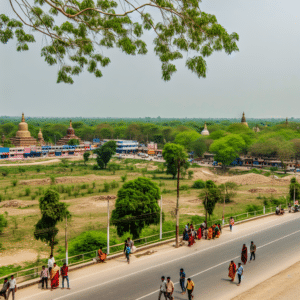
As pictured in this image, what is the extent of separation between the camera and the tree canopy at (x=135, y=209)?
21.2 meters

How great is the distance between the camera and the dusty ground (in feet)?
41.0

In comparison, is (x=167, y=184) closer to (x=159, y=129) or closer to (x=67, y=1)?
(x=67, y=1)

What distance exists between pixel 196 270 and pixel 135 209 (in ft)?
23.1

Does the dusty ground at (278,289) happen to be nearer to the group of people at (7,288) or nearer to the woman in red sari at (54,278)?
the woman in red sari at (54,278)

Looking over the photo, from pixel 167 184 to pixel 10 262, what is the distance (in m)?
32.8

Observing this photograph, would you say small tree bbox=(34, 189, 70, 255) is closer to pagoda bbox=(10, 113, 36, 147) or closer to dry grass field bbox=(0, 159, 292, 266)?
dry grass field bbox=(0, 159, 292, 266)

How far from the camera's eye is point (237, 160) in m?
80.4

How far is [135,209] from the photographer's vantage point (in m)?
21.2

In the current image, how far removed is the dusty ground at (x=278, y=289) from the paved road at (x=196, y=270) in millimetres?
374

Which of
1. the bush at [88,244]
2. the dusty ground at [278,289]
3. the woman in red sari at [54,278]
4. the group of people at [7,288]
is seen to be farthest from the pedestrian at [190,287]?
the bush at [88,244]

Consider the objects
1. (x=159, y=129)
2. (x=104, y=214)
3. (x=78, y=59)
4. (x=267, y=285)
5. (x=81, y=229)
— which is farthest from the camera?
(x=159, y=129)

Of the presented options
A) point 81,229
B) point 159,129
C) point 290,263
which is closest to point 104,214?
point 81,229

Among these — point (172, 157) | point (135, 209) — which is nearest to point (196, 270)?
point (135, 209)

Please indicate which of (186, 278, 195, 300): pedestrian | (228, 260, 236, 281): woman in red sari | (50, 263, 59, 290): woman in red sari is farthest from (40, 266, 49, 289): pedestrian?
(228, 260, 236, 281): woman in red sari
